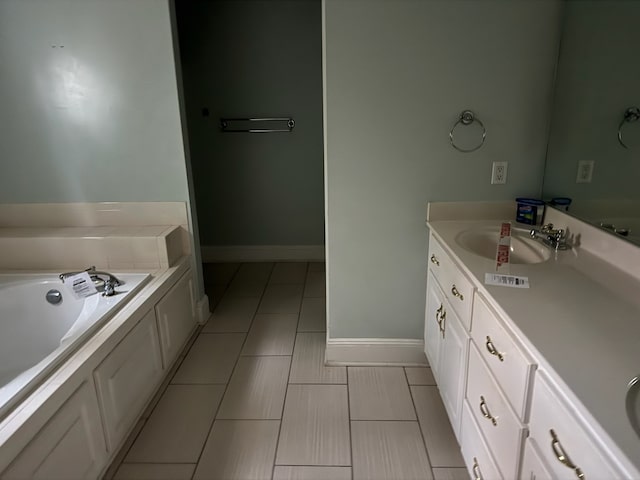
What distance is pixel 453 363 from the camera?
175cm

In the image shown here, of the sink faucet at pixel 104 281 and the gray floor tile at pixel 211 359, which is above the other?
the sink faucet at pixel 104 281

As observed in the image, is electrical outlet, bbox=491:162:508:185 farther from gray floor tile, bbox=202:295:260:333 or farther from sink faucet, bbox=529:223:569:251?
gray floor tile, bbox=202:295:260:333

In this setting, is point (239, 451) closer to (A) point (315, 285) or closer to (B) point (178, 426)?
(B) point (178, 426)

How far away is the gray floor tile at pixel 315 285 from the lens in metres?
3.38

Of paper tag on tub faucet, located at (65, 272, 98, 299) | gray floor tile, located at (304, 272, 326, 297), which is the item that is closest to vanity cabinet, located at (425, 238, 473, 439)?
gray floor tile, located at (304, 272, 326, 297)

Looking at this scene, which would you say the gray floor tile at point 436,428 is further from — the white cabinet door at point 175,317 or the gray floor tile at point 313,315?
the white cabinet door at point 175,317

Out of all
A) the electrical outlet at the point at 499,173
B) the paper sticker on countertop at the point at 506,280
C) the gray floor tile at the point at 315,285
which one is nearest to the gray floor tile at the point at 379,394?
the paper sticker on countertop at the point at 506,280

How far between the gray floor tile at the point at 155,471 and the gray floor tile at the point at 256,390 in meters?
0.31

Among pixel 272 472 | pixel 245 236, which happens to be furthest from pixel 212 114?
Answer: pixel 272 472

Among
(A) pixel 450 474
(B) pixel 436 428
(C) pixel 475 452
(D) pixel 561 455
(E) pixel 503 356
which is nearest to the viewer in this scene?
(D) pixel 561 455

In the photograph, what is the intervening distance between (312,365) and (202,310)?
930mm

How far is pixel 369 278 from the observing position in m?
2.32

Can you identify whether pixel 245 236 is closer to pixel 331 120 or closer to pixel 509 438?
pixel 331 120

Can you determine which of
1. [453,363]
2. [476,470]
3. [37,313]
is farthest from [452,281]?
[37,313]
